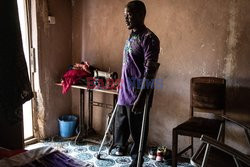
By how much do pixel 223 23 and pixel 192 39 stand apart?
1.11 feet

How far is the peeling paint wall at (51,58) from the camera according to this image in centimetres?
309

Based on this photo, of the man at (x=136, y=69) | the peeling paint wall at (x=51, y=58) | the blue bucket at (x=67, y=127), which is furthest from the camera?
the blue bucket at (x=67, y=127)

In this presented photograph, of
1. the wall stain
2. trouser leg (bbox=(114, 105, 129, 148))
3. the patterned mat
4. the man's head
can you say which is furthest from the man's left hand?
the wall stain

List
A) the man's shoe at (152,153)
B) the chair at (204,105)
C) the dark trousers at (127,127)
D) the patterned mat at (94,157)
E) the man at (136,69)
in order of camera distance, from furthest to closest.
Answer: the man's shoe at (152,153) < the patterned mat at (94,157) < the dark trousers at (127,127) < the chair at (204,105) < the man at (136,69)

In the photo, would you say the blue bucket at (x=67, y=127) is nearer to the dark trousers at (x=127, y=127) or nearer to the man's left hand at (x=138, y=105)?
the dark trousers at (x=127, y=127)

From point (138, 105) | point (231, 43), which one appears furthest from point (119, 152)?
point (231, 43)

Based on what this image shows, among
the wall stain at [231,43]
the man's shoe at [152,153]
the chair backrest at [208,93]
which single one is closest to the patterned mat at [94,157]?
the man's shoe at [152,153]

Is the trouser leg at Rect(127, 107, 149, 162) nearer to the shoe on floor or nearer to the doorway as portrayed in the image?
the shoe on floor

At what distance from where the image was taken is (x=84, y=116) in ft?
11.5

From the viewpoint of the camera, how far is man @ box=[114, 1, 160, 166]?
7.01ft

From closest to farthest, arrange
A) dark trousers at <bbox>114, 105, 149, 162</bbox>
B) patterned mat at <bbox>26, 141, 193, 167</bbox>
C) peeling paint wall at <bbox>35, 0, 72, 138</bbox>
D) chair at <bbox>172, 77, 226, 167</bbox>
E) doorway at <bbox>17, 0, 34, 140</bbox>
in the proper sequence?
chair at <bbox>172, 77, 226, 167</bbox>
dark trousers at <bbox>114, 105, 149, 162</bbox>
patterned mat at <bbox>26, 141, 193, 167</bbox>
doorway at <bbox>17, 0, 34, 140</bbox>
peeling paint wall at <bbox>35, 0, 72, 138</bbox>

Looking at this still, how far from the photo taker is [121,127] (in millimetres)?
2518

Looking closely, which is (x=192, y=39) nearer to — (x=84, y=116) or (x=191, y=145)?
(x=191, y=145)

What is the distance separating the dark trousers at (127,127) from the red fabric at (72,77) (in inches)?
33.3
